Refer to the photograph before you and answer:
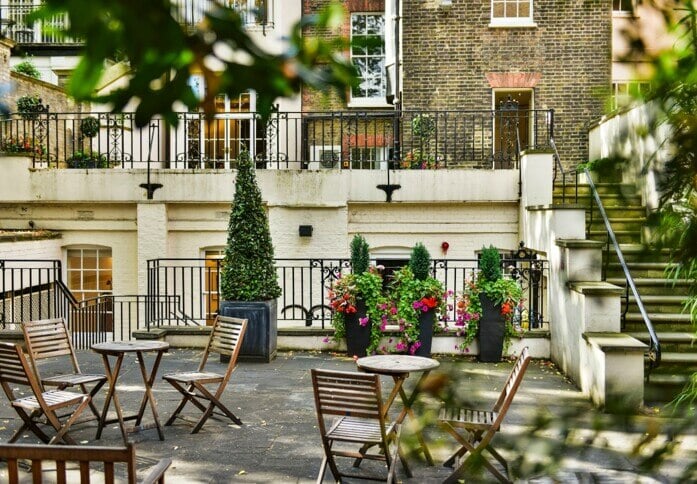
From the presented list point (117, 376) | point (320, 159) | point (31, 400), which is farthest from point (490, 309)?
point (320, 159)

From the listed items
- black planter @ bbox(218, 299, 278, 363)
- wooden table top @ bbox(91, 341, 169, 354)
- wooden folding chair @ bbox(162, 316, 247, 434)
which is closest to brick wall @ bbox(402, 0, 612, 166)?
black planter @ bbox(218, 299, 278, 363)

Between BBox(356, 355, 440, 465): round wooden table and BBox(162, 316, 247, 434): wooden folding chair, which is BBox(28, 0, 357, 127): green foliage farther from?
BBox(162, 316, 247, 434): wooden folding chair

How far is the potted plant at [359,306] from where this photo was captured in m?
11.6

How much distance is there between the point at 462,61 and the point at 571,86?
2313mm

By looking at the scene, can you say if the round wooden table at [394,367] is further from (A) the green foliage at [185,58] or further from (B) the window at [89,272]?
(B) the window at [89,272]

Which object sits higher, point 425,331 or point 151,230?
point 151,230

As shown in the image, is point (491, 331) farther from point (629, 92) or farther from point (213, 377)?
point (629, 92)

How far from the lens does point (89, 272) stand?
52.4 ft

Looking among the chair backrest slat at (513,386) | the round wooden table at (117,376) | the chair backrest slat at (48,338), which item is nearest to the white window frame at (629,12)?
the chair backrest slat at (513,386)

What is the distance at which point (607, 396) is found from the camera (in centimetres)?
128

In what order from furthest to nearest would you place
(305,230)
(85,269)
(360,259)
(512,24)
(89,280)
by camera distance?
(512,24) → (89,280) → (85,269) → (305,230) → (360,259)

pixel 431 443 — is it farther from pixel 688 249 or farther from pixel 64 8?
pixel 64 8

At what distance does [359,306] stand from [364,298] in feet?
0.48

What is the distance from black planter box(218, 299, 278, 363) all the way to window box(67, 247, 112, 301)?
5.40m
